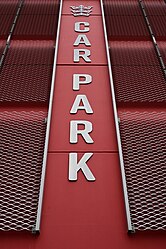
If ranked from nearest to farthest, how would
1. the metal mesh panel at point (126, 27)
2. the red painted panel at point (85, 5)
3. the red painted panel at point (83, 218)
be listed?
1. the red painted panel at point (83, 218)
2. the metal mesh panel at point (126, 27)
3. the red painted panel at point (85, 5)

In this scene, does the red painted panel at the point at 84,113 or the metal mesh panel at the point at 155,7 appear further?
the metal mesh panel at the point at 155,7

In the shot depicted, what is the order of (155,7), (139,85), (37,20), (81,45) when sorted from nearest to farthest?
(139,85) → (81,45) → (37,20) → (155,7)

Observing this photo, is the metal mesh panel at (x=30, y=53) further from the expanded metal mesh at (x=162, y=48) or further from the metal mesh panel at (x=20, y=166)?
the expanded metal mesh at (x=162, y=48)

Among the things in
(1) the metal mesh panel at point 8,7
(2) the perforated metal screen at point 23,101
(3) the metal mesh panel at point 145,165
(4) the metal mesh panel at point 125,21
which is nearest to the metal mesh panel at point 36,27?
Result: (2) the perforated metal screen at point 23,101

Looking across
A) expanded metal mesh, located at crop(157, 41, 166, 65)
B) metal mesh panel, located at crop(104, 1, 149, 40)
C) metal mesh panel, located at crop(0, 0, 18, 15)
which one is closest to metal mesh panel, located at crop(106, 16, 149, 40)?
metal mesh panel, located at crop(104, 1, 149, 40)

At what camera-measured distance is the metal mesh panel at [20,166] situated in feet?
17.7

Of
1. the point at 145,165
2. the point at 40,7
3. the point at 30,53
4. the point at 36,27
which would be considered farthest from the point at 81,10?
the point at 145,165

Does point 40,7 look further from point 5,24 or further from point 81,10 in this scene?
point 5,24

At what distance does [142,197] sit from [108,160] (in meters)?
0.97

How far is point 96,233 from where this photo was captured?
204 inches

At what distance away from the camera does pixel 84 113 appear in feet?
24.7

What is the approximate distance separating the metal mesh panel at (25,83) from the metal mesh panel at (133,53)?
1.65 metres

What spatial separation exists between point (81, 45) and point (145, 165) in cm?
453

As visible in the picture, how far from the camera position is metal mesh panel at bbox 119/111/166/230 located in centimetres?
543
